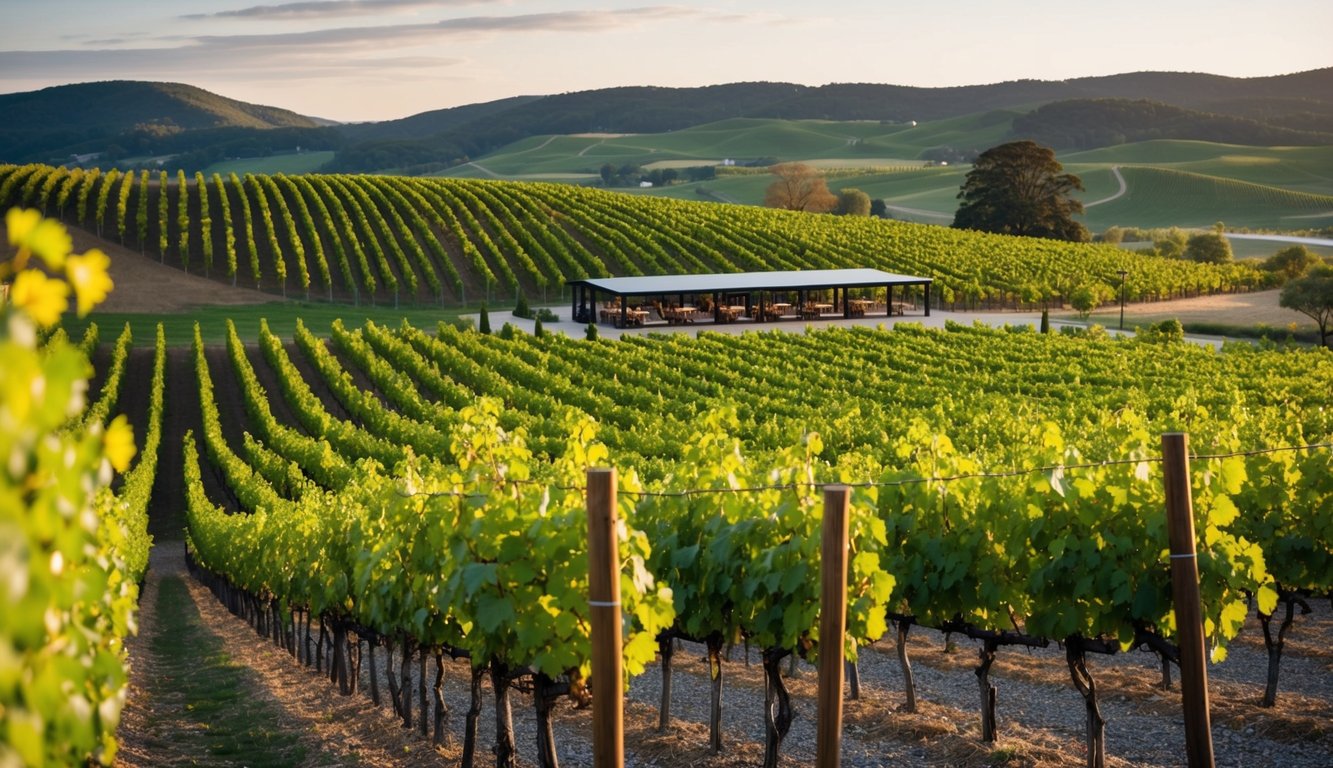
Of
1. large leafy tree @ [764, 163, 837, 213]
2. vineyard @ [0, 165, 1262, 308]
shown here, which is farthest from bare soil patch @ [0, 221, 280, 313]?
large leafy tree @ [764, 163, 837, 213]

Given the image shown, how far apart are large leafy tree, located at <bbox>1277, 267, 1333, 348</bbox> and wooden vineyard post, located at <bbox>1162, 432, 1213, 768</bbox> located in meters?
52.4

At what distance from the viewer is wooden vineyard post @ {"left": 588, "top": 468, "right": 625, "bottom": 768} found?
223 inches

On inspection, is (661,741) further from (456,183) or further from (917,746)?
(456,183)

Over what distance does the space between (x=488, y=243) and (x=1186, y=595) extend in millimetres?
64997

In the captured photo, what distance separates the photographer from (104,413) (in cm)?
3656

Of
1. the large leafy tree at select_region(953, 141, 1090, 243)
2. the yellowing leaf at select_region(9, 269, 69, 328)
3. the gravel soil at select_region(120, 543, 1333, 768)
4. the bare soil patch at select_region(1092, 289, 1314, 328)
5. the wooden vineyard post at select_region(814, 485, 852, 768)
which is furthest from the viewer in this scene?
the large leafy tree at select_region(953, 141, 1090, 243)

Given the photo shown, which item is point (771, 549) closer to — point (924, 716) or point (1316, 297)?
point (924, 716)

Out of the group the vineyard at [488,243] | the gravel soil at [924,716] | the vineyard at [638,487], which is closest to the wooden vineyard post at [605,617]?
the vineyard at [638,487]

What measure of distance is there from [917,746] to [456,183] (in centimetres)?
8117

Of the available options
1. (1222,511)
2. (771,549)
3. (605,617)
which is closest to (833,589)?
(605,617)

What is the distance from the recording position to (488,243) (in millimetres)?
69938

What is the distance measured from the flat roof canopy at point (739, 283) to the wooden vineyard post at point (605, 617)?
152ft

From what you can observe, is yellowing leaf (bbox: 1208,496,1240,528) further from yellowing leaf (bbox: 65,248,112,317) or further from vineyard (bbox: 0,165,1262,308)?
vineyard (bbox: 0,165,1262,308)

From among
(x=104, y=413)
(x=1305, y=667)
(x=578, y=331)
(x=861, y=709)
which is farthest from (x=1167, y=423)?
(x=578, y=331)
